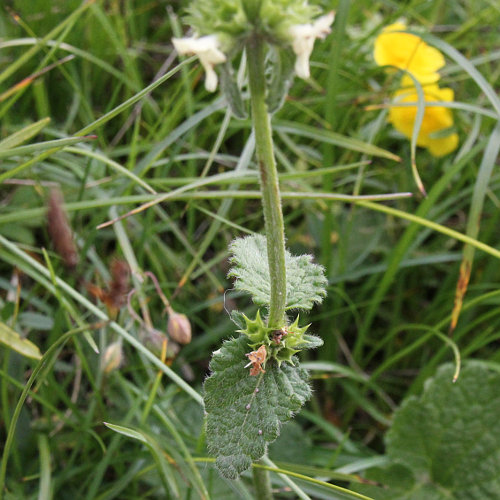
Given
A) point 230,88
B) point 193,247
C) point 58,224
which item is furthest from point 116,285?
point 193,247

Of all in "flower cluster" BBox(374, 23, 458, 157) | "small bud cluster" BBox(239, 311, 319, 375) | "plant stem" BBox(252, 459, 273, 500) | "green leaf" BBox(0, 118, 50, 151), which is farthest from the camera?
"flower cluster" BBox(374, 23, 458, 157)

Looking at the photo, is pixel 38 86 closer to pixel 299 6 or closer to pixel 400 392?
pixel 299 6

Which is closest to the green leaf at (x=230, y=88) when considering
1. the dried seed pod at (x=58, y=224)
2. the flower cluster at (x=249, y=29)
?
the flower cluster at (x=249, y=29)

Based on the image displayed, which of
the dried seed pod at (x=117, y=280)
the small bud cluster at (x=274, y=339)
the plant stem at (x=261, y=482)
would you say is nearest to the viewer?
the dried seed pod at (x=117, y=280)

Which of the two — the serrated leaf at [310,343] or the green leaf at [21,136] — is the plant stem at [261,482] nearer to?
the serrated leaf at [310,343]

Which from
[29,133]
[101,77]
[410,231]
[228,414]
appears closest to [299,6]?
[228,414]

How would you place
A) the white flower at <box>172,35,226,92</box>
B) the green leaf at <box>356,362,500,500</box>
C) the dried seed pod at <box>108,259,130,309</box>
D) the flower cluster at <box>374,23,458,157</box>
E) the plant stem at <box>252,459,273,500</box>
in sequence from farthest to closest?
the flower cluster at <box>374,23,458,157</box> → the green leaf at <box>356,362,500,500</box> → the plant stem at <box>252,459,273,500</box> → the dried seed pod at <box>108,259,130,309</box> → the white flower at <box>172,35,226,92</box>

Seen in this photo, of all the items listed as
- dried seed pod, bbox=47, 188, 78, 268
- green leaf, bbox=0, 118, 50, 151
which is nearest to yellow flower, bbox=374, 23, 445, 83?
Answer: green leaf, bbox=0, 118, 50, 151

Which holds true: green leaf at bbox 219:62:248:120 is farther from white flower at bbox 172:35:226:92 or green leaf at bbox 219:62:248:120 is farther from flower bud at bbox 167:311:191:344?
flower bud at bbox 167:311:191:344
